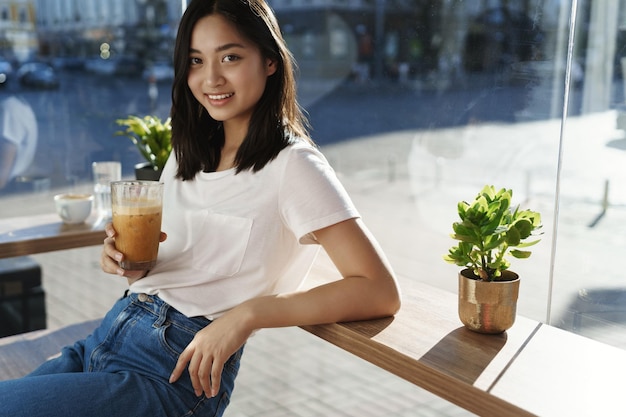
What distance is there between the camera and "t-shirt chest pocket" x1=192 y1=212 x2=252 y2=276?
4.76ft

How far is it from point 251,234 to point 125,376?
367 millimetres

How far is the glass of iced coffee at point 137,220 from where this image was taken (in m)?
1.44

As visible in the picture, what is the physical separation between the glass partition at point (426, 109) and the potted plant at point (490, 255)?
1.84ft

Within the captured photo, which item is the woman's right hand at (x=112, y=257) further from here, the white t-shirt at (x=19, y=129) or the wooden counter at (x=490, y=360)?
the white t-shirt at (x=19, y=129)

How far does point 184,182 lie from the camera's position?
64.4 inches

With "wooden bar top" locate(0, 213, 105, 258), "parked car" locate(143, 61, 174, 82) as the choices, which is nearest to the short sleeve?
"wooden bar top" locate(0, 213, 105, 258)

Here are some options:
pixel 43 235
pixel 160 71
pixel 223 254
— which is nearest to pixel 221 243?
pixel 223 254

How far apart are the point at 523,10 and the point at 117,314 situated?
1404 mm

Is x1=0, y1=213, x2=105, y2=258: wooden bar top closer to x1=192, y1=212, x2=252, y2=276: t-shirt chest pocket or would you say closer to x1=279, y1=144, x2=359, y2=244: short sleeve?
x1=192, y1=212, x2=252, y2=276: t-shirt chest pocket

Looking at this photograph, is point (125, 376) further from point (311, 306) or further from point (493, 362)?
point (493, 362)

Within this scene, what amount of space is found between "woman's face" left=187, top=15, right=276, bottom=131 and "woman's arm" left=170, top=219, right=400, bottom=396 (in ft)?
1.25

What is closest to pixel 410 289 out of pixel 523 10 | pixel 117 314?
pixel 117 314

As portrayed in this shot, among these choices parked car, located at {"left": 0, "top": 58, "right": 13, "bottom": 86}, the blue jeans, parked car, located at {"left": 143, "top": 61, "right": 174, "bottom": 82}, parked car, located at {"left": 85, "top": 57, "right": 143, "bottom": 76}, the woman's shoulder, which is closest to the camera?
the blue jeans

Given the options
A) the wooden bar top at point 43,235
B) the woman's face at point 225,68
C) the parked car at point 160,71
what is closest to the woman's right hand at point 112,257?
the woman's face at point 225,68
